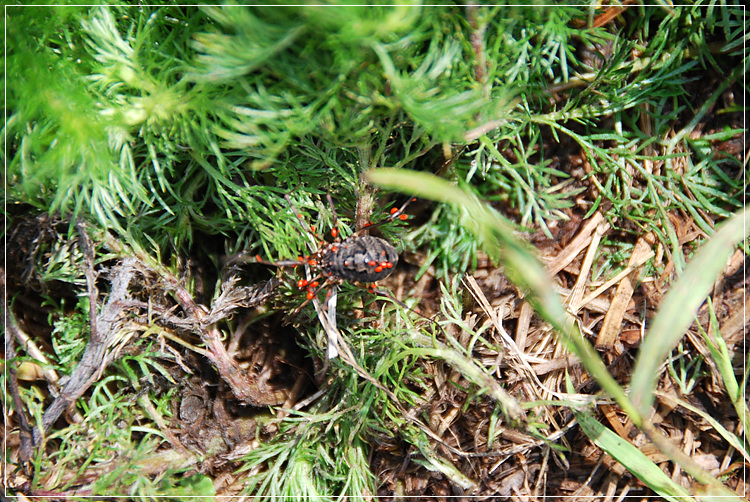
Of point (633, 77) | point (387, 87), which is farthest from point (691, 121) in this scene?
point (387, 87)

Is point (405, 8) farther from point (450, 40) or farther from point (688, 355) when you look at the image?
point (688, 355)

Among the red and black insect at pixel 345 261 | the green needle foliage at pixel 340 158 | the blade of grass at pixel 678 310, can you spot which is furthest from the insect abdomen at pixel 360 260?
the blade of grass at pixel 678 310

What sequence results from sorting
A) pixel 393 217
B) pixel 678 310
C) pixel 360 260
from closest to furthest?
pixel 678 310, pixel 360 260, pixel 393 217

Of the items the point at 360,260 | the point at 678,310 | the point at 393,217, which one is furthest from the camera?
the point at 393,217

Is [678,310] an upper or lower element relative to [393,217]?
upper

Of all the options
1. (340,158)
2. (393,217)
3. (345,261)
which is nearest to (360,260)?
(345,261)

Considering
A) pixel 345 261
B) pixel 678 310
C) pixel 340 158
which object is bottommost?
pixel 345 261

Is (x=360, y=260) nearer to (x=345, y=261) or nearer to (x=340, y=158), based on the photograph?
(x=345, y=261)
